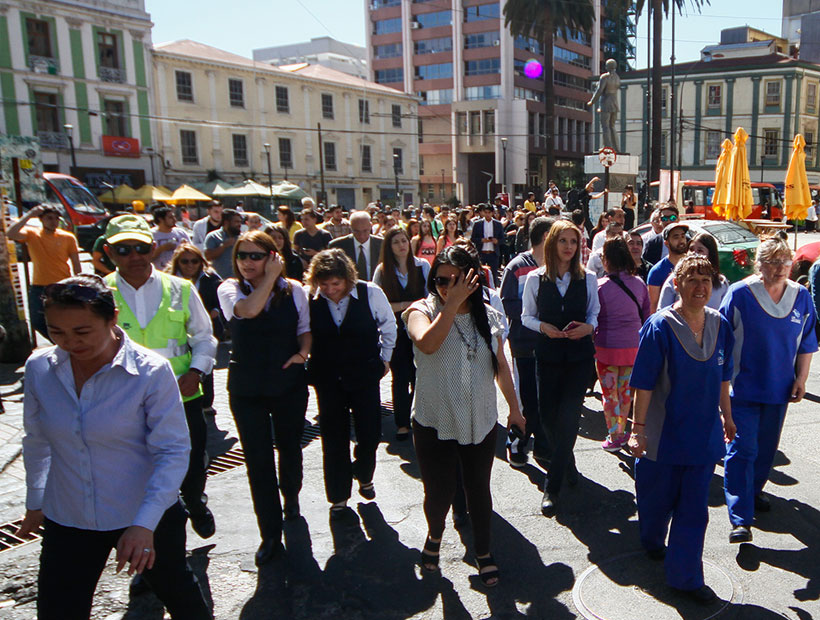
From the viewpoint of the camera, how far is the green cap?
3.69m

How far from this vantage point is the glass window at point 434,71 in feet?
199

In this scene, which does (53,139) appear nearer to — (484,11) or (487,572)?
(487,572)

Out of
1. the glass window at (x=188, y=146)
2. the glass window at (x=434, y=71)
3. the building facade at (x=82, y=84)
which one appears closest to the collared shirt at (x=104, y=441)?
the building facade at (x=82, y=84)

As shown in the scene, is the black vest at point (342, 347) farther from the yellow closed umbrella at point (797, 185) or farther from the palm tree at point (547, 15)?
the palm tree at point (547, 15)

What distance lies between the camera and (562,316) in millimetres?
4574

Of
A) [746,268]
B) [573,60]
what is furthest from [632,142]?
[746,268]

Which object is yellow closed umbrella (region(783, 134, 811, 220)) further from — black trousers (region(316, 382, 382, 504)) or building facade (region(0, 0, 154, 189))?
building facade (region(0, 0, 154, 189))

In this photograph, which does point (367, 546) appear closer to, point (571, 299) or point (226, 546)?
point (226, 546)

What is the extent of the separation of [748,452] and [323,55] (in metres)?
74.3

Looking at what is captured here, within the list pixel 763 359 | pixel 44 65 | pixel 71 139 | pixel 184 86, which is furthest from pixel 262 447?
pixel 184 86

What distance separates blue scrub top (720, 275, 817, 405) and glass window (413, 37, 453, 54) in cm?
6083

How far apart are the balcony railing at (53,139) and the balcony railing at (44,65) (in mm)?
3156

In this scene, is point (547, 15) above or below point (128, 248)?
above

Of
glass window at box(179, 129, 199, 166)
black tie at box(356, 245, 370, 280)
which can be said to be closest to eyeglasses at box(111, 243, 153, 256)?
black tie at box(356, 245, 370, 280)
